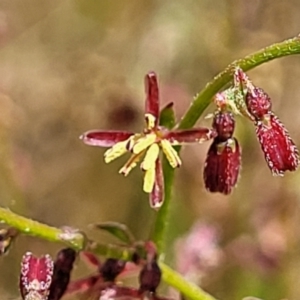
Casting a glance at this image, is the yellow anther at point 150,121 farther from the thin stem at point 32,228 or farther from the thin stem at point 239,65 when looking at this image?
the thin stem at point 32,228

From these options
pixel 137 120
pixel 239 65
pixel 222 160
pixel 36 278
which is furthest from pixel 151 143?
pixel 137 120

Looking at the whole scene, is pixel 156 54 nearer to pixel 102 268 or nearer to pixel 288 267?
pixel 288 267

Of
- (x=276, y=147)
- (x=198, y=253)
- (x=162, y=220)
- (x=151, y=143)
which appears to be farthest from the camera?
(x=198, y=253)

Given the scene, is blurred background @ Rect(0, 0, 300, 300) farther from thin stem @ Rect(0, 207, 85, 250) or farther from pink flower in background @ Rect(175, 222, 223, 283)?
thin stem @ Rect(0, 207, 85, 250)

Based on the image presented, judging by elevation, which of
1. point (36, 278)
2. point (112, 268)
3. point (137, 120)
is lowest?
point (36, 278)

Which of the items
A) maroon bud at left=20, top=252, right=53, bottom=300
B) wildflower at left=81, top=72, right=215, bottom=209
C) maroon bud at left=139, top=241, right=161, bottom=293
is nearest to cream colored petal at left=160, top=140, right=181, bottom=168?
wildflower at left=81, top=72, right=215, bottom=209

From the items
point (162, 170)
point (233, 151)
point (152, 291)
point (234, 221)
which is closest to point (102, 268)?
point (152, 291)

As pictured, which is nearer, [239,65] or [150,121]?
[239,65]

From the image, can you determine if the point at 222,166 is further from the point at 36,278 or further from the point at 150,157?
the point at 36,278
